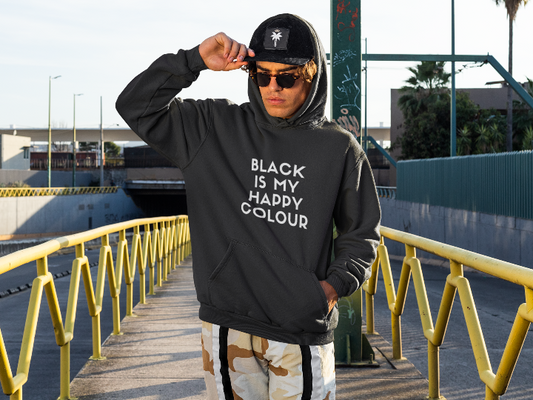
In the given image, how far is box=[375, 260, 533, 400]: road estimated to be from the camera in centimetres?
467

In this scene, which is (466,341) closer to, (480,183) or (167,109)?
(167,109)

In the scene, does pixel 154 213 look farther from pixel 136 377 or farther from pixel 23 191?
pixel 136 377

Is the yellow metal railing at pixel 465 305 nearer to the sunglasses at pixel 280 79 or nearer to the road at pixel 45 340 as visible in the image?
the sunglasses at pixel 280 79

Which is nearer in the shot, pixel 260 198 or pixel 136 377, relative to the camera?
pixel 260 198

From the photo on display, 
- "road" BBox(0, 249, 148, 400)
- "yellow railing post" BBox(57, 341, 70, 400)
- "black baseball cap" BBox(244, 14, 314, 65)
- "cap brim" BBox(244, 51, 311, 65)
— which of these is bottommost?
"road" BBox(0, 249, 148, 400)

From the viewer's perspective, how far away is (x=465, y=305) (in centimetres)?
294

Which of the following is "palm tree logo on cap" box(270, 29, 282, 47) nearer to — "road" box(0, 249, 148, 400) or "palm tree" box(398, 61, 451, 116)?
"road" box(0, 249, 148, 400)

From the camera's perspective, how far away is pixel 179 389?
153 inches

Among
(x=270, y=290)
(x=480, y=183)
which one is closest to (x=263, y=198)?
(x=270, y=290)

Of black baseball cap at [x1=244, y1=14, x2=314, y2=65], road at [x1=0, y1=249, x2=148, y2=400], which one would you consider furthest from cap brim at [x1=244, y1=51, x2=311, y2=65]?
road at [x1=0, y1=249, x2=148, y2=400]

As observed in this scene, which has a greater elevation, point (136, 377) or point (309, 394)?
point (309, 394)

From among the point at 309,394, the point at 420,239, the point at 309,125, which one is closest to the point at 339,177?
the point at 309,125

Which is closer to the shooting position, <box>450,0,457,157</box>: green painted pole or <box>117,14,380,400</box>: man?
<box>117,14,380,400</box>: man

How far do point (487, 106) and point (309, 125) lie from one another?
142 feet
